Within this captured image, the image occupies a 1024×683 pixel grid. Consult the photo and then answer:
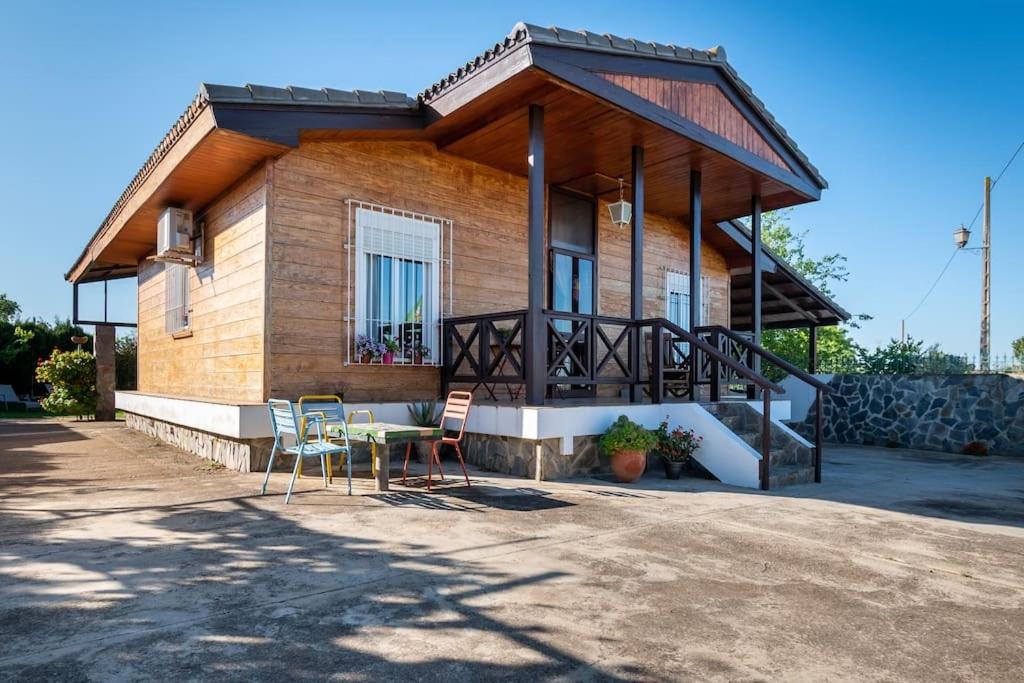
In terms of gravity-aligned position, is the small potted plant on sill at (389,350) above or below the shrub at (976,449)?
above

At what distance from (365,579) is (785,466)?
Result: 17.1 feet

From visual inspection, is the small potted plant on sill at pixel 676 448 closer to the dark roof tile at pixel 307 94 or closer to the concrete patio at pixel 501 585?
the concrete patio at pixel 501 585

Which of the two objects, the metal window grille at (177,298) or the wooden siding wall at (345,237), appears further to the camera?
the metal window grille at (177,298)

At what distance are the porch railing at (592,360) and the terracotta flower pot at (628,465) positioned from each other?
0.97 metres

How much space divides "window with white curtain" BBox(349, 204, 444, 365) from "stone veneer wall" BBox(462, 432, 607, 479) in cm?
148

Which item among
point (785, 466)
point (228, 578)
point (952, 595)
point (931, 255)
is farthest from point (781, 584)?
point (931, 255)

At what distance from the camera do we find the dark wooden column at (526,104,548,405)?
6.30m

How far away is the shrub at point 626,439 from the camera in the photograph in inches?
241

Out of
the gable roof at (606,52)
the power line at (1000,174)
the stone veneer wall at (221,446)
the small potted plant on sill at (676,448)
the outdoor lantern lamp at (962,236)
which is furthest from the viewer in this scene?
the outdoor lantern lamp at (962,236)

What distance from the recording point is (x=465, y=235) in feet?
27.3

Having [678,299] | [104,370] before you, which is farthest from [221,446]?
[104,370]

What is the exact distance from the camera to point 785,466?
22.3ft

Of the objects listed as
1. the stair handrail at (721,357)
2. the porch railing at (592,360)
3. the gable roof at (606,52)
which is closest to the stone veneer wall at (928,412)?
the porch railing at (592,360)

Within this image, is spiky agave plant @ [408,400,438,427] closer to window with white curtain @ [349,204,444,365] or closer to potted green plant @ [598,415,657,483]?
window with white curtain @ [349,204,444,365]
